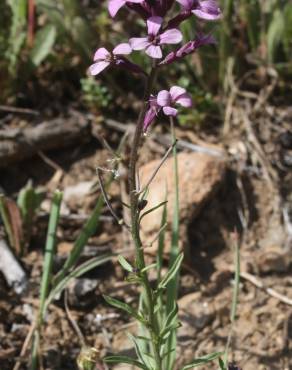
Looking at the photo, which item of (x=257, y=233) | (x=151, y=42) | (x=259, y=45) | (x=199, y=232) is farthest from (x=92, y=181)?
(x=151, y=42)

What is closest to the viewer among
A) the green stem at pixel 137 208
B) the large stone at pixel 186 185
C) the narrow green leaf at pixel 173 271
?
the green stem at pixel 137 208

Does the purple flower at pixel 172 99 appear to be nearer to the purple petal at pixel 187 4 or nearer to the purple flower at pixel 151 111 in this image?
the purple flower at pixel 151 111

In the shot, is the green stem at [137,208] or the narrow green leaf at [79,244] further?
the narrow green leaf at [79,244]

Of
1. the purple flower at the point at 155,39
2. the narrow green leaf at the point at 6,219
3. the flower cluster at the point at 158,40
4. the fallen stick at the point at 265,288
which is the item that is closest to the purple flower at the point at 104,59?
the flower cluster at the point at 158,40

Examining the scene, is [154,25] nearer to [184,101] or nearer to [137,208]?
[184,101]

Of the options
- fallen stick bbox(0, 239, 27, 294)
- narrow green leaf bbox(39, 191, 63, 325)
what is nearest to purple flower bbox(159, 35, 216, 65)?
narrow green leaf bbox(39, 191, 63, 325)

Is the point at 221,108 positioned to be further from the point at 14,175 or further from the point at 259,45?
the point at 14,175
